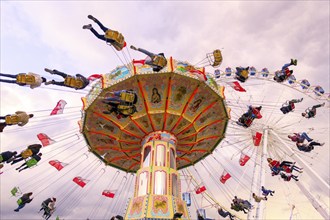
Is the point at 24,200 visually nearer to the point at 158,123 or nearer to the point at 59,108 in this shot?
the point at 59,108

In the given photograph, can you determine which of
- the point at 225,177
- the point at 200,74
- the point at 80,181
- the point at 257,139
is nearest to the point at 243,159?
the point at 225,177

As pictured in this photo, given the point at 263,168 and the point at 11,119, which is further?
the point at 263,168

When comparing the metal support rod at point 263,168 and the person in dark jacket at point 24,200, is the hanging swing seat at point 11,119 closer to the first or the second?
the person in dark jacket at point 24,200

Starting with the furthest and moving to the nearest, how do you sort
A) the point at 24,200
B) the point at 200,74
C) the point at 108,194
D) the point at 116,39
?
the point at 108,194 → the point at 24,200 → the point at 200,74 → the point at 116,39

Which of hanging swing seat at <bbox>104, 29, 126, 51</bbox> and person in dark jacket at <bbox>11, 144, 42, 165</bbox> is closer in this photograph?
hanging swing seat at <bbox>104, 29, 126, 51</bbox>

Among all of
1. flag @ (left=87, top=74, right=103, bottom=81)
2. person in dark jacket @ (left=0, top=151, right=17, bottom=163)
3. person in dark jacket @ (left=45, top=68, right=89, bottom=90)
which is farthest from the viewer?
flag @ (left=87, top=74, right=103, bottom=81)

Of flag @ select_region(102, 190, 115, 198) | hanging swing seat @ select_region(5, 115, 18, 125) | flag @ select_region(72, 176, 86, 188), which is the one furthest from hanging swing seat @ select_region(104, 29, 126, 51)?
flag @ select_region(102, 190, 115, 198)

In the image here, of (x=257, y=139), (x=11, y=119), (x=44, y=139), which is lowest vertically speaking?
(x=11, y=119)

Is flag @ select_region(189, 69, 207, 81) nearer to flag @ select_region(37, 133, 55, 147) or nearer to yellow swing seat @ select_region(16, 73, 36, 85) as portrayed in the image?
yellow swing seat @ select_region(16, 73, 36, 85)

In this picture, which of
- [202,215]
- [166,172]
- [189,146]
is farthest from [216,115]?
[202,215]

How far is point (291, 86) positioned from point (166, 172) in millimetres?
14216

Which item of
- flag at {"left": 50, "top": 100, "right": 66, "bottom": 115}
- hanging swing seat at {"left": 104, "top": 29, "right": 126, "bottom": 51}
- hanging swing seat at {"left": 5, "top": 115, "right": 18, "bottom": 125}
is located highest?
hanging swing seat at {"left": 104, "top": 29, "right": 126, "bottom": 51}

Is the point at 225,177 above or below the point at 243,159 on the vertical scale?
below

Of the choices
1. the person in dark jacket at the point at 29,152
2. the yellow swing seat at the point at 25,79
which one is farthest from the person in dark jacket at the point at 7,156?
the yellow swing seat at the point at 25,79
